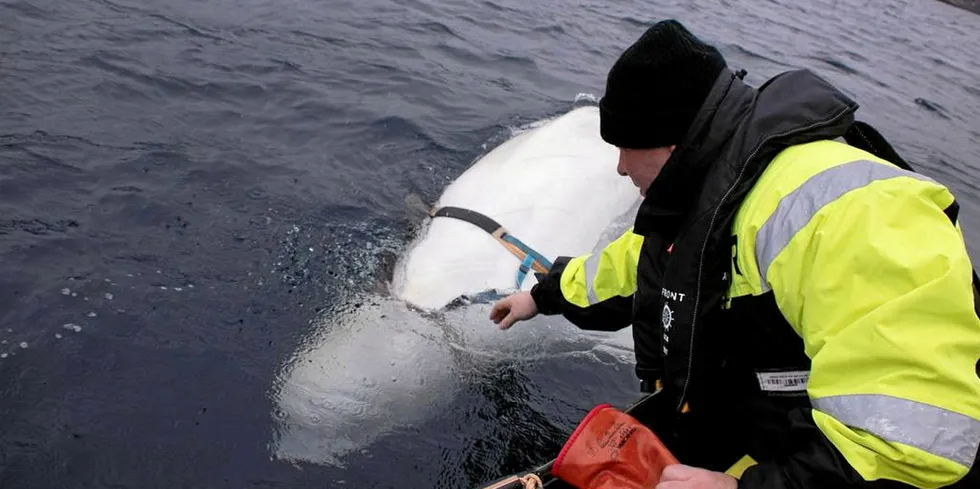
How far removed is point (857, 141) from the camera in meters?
2.55

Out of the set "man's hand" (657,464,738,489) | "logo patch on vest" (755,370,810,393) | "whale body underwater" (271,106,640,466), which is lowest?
"whale body underwater" (271,106,640,466)

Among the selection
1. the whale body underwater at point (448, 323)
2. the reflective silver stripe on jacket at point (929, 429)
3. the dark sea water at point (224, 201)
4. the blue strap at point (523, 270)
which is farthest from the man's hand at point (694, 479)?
the blue strap at point (523, 270)

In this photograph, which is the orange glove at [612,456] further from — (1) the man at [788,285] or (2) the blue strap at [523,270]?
(2) the blue strap at [523,270]

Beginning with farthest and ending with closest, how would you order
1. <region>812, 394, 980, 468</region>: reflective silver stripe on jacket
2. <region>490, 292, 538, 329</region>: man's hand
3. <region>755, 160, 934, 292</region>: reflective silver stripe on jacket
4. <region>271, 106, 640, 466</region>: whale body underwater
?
<region>271, 106, 640, 466</region>: whale body underwater < <region>490, 292, 538, 329</region>: man's hand < <region>755, 160, 934, 292</region>: reflective silver stripe on jacket < <region>812, 394, 980, 468</region>: reflective silver stripe on jacket

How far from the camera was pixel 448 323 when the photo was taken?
4.70 m

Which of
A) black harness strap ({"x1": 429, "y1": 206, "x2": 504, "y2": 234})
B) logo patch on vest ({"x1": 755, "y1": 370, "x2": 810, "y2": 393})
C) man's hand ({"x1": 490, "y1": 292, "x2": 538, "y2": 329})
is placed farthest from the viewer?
black harness strap ({"x1": 429, "y1": 206, "x2": 504, "y2": 234})

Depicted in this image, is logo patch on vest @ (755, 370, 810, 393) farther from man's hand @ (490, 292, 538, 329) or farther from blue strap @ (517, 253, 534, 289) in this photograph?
blue strap @ (517, 253, 534, 289)

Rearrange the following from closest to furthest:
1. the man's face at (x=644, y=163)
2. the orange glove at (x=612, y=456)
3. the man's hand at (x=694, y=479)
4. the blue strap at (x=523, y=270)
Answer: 1. the man's hand at (x=694, y=479)
2. the man's face at (x=644, y=163)
3. the orange glove at (x=612, y=456)
4. the blue strap at (x=523, y=270)

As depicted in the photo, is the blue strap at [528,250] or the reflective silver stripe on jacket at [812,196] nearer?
the reflective silver stripe on jacket at [812,196]

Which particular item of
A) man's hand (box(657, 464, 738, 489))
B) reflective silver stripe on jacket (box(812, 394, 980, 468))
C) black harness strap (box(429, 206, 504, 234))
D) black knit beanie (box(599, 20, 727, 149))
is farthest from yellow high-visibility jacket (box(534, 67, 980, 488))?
black harness strap (box(429, 206, 504, 234))

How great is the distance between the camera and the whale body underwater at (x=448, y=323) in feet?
13.6

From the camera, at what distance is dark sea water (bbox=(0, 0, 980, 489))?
12.5ft

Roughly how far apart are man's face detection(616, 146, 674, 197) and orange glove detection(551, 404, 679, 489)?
38.1 inches

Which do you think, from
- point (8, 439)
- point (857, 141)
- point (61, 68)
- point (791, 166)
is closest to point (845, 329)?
point (791, 166)
